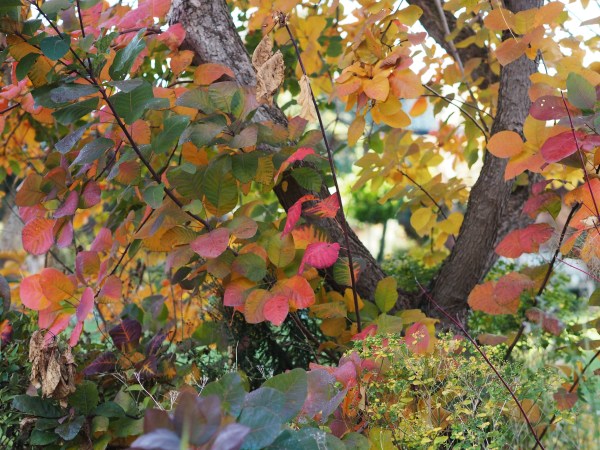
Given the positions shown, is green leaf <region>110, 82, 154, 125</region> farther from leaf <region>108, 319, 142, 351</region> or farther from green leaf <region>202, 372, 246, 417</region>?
green leaf <region>202, 372, 246, 417</region>

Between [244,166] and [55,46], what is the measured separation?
0.45 meters

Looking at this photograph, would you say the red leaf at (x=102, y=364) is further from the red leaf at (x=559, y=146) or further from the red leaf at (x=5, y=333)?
the red leaf at (x=559, y=146)

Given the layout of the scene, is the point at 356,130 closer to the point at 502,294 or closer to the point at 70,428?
the point at 502,294

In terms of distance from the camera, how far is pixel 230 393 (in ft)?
2.56

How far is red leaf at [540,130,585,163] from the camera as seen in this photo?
1224 mm

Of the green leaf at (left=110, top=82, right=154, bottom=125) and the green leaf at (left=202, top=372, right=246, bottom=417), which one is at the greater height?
the green leaf at (left=110, top=82, right=154, bottom=125)

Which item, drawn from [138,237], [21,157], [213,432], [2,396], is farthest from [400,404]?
[21,157]

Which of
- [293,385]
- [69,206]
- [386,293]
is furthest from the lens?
[386,293]

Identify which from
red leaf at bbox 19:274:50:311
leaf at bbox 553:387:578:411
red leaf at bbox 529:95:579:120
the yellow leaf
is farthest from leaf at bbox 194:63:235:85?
Result: leaf at bbox 553:387:578:411

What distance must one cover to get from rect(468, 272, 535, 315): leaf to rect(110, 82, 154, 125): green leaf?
2.80 ft

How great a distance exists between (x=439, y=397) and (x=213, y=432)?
648mm

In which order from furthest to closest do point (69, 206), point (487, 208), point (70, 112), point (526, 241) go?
point (487, 208)
point (526, 241)
point (69, 206)
point (70, 112)

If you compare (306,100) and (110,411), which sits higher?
(306,100)

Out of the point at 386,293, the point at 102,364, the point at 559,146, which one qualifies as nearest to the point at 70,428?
the point at 102,364
